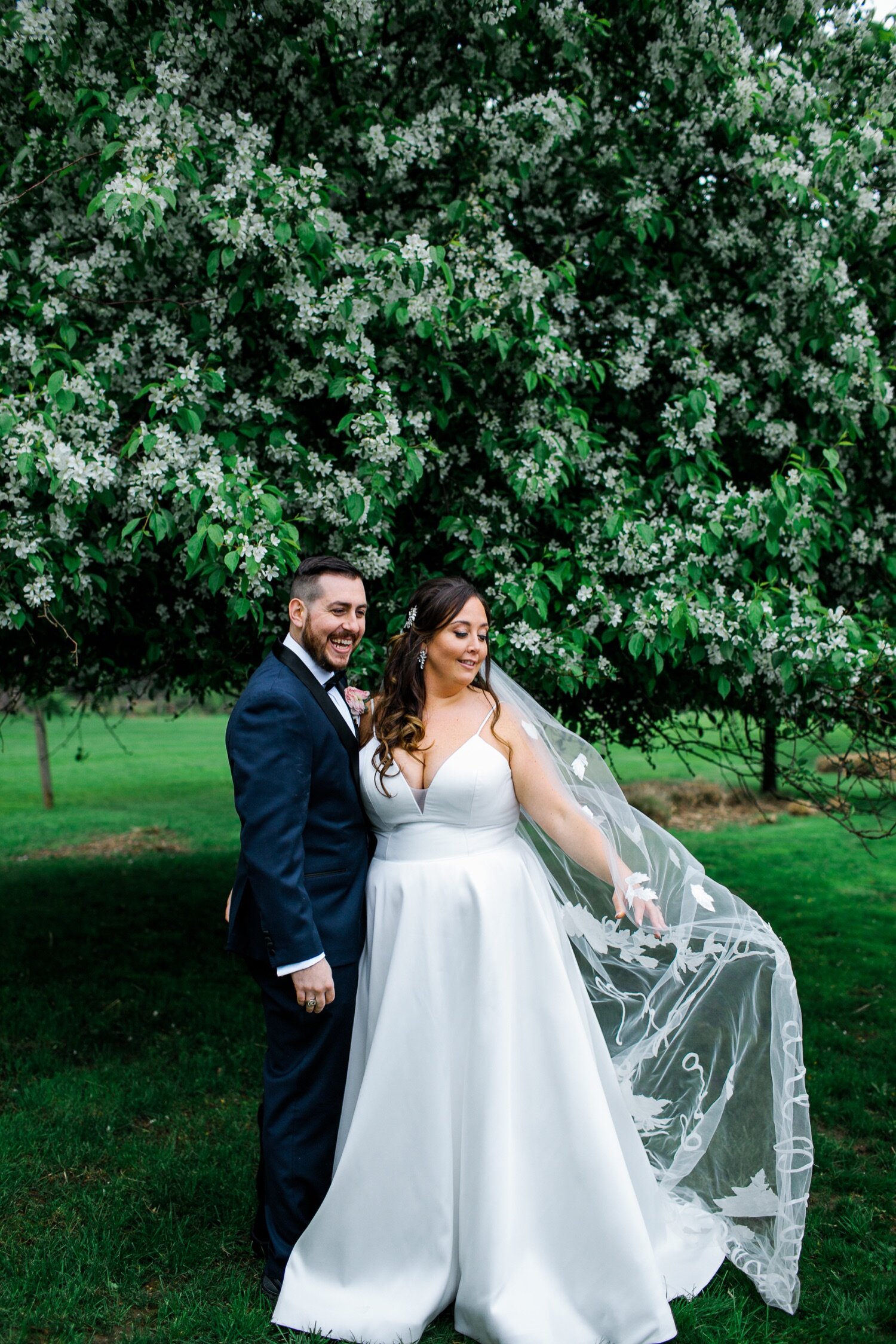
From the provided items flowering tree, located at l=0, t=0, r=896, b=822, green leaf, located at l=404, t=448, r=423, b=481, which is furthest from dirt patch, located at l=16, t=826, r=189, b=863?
green leaf, located at l=404, t=448, r=423, b=481

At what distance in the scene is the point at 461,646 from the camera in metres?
3.23

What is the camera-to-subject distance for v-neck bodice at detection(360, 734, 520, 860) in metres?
3.16

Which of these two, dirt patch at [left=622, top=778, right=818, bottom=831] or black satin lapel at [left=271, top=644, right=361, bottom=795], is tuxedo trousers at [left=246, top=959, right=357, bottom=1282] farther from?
dirt patch at [left=622, top=778, right=818, bottom=831]

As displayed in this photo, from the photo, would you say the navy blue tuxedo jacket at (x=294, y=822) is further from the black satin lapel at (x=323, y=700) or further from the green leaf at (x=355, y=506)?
the green leaf at (x=355, y=506)

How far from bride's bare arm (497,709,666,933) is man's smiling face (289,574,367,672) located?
0.57 m

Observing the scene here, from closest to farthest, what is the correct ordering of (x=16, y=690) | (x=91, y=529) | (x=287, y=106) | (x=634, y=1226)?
1. (x=634, y=1226)
2. (x=91, y=529)
3. (x=287, y=106)
4. (x=16, y=690)

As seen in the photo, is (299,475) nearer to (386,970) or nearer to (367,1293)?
(386,970)

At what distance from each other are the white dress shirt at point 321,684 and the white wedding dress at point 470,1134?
0.75ft

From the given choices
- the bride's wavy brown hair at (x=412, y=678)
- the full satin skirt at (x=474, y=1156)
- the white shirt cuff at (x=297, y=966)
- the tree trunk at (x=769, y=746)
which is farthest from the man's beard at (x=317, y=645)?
the tree trunk at (x=769, y=746)

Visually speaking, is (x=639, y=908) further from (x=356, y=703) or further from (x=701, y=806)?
(x=701, y=806)

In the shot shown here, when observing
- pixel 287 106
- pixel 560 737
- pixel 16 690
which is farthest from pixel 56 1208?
pixel 287 106

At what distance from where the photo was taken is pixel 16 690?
21.9 feet

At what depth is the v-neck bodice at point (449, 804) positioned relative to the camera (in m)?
3.16

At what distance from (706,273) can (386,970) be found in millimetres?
4251
